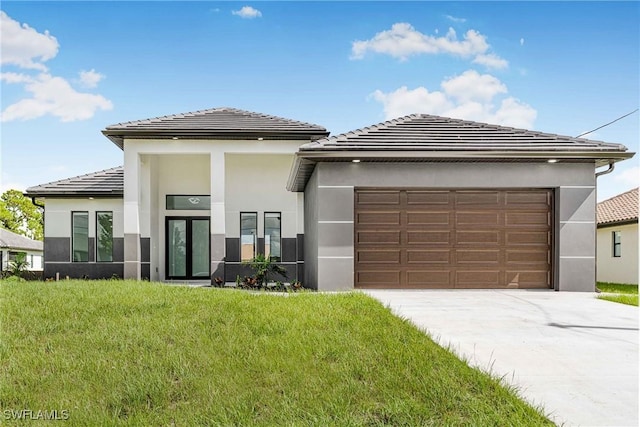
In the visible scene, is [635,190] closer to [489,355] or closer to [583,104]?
[583,104]

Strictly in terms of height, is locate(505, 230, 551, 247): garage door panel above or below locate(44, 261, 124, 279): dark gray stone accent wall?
above

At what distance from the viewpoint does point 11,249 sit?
32094mm

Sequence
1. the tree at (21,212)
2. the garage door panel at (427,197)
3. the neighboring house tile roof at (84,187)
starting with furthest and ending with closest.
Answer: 1. the tree at (21,212)
2. the neighboring house tile roof at (84,187)
3. the garage door panel at (427,197)

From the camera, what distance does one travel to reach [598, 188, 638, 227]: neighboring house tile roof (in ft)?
61.9

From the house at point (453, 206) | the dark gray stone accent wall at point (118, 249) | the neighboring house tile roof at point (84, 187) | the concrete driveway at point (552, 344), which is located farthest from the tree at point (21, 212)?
the concrete driveway at point (552, 344)

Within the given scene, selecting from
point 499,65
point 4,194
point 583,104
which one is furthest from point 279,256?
point 4,194

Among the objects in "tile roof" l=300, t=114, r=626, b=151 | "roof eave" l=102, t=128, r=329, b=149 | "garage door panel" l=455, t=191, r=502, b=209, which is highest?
"roof eave" l=102, t=128, r=329, b=149

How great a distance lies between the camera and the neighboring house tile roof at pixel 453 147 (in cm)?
1087

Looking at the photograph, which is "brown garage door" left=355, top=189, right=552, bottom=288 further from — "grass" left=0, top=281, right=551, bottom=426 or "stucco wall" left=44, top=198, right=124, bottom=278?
"stucco wall" left=44, top=198, right=124, bottom=278

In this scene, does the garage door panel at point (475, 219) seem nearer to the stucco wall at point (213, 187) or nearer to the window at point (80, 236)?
the stucco wall at point (213, 187)

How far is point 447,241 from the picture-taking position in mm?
11266

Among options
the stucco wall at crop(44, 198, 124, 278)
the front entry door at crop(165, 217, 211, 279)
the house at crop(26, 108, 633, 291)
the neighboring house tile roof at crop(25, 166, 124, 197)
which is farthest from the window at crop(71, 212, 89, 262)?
the house at crop(26, 108, 633, 291)

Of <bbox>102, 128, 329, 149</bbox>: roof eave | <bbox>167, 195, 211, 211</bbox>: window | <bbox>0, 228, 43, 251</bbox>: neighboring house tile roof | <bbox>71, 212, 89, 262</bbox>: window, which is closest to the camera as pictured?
<bbox>102, 128, 329, 149</bbox>: roof eave

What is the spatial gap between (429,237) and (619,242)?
12828mm
